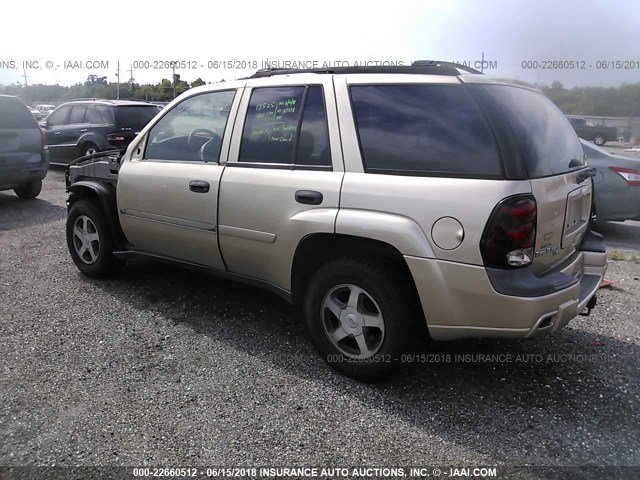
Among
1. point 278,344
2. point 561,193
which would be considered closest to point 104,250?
point 278,344

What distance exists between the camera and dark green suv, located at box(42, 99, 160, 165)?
37.6 ft

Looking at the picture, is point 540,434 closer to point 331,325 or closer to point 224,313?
point 331,325

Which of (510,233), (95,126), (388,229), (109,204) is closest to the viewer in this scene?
(510,233)

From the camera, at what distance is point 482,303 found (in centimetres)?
273

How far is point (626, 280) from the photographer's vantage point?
5.27m

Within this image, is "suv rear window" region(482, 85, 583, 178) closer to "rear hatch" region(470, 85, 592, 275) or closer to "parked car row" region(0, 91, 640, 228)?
"rear hatch" region(470, 85, 592, 275)

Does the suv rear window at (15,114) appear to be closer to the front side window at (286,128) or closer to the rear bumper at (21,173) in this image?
the rear bumper at (21,173)

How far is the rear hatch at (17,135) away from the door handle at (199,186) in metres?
6.13

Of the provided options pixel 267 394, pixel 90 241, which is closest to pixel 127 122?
pixel 90 241

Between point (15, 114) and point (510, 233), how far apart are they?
8.79 meters

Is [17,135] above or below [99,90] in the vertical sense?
below

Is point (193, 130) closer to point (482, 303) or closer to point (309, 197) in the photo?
point (309, 197)

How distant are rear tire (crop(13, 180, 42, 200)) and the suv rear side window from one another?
7.97m

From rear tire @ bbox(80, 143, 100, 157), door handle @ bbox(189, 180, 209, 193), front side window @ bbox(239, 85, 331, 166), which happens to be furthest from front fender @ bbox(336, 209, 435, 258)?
rear tire @ bbox(80, 143, 100, 157)
